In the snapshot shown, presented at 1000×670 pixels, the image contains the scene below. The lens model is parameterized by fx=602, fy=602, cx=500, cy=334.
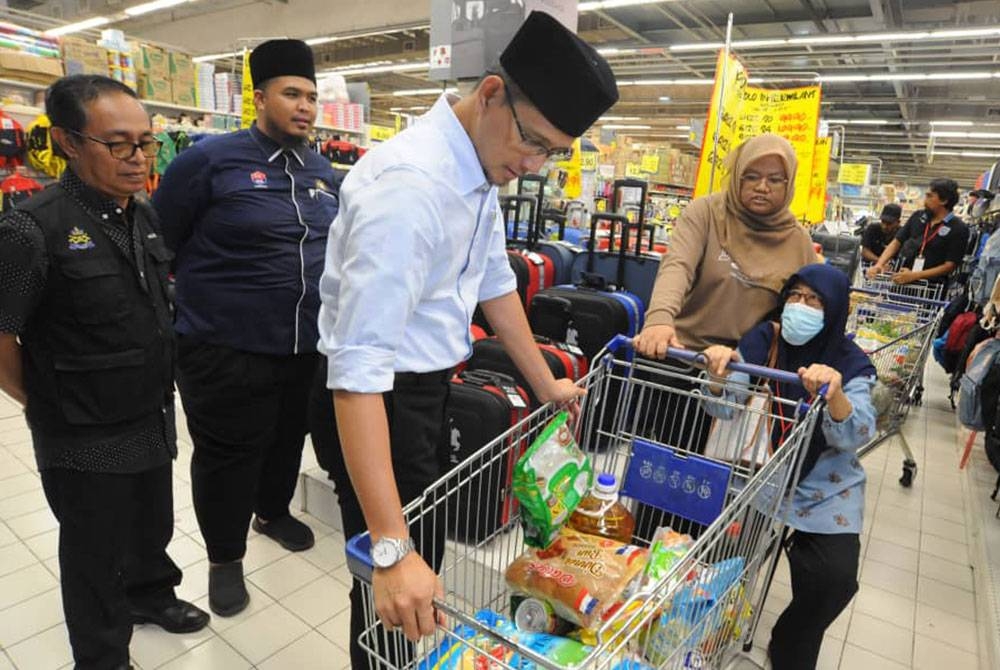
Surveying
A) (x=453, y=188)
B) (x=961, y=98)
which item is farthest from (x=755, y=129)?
(x=961, y=98)

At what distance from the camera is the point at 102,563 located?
1.74 metres

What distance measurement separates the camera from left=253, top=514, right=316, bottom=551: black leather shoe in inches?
108

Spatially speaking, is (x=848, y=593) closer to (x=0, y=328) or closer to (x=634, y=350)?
(x=634, y=350)

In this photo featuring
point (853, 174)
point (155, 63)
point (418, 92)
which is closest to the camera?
point (155, 63)

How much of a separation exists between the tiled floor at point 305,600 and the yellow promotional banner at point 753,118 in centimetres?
242

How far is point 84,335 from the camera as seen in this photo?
1.60 m

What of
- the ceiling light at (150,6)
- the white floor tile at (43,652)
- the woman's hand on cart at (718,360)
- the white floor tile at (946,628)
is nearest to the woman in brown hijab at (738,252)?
the woman's hand on cart at (718,360)

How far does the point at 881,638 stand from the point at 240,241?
9.71 ft

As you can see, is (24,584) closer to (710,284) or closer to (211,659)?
(211,659)

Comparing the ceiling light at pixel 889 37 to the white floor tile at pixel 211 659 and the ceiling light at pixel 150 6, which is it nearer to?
the white floor tile at pixel 211 659

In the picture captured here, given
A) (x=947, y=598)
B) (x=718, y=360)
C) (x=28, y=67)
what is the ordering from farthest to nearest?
(x=28, y=67) → (x=947, y=598) → (x=718, y=360)

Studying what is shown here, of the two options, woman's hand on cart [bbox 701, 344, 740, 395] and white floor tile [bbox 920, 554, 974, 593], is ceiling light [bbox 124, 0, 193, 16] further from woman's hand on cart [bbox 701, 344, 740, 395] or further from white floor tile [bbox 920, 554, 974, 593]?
white floor tile [bbox 920, 554, 974, 593]

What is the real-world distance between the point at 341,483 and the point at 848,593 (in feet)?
5.21

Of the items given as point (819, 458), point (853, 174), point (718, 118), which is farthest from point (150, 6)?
point (853, 174)
